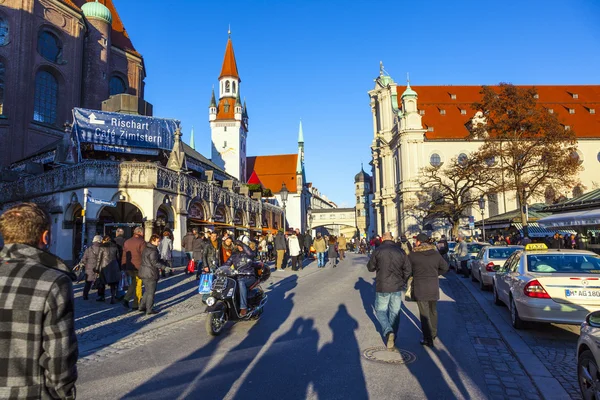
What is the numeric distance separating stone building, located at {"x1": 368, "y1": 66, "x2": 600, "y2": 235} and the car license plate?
1854 inches

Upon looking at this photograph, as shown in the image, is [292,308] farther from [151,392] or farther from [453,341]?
[151,392]

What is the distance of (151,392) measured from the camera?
4.71 m

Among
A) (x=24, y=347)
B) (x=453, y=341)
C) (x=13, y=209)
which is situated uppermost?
(x=13, y=209)

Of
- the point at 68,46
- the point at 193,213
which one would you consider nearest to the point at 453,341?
the point at 193,213

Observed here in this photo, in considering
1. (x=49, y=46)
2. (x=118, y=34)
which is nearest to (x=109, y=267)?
(x=49, y=46)

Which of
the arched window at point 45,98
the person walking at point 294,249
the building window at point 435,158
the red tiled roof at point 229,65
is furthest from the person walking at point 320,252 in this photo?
the red tiled roof at point 229,65

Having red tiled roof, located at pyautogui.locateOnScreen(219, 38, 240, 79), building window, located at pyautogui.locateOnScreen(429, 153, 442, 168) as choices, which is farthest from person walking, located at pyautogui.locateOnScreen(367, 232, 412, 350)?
red tiled roof, located at pyautogui.locateOnScreen(219, 38, 240, 79)

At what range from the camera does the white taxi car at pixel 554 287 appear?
6.68 meters

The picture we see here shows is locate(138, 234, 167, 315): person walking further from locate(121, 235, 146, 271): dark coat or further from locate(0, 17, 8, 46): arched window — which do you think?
locate(0, 17, 8, 46): arched window

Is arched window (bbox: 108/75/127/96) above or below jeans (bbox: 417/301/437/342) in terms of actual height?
above

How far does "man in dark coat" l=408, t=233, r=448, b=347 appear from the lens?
22.2ft

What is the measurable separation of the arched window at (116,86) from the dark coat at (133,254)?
39.4 meters

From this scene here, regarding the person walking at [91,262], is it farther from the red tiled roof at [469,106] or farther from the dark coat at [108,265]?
the red tiled roof at [469,106]

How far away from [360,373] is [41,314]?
4024 millimetres
